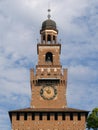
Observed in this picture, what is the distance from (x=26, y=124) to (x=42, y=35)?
16718 millimetres

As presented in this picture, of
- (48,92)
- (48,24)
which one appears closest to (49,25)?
(48,24)

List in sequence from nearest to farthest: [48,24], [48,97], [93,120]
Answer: [48,97] < [93,120] < [48,24]

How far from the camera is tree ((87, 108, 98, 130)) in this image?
248 feet

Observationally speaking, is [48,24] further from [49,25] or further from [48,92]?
[48,92]

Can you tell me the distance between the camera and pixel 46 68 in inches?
2963

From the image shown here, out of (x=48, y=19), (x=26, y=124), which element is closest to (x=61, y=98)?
(x=26, y=124)

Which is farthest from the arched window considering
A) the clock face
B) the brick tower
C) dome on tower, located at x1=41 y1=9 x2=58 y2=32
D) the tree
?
the tree

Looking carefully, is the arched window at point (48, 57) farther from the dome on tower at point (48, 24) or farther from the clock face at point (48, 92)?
the clock face at point (48, 92)

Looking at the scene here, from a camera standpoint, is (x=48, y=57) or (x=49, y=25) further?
(x=49, y=25)

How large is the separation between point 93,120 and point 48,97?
A: 863cm

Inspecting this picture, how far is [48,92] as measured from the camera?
7419cm

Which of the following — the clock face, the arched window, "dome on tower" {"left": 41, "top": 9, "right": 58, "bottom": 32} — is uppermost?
"dome on tower" {"left": 41, "top": 9, "right": 58, "bottom": 32}

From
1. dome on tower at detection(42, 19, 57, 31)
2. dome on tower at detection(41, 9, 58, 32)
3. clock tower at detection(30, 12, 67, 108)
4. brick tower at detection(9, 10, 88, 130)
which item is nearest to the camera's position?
brick tower at detection(9, 10, 88, 130)

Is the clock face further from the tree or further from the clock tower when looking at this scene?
the tree
